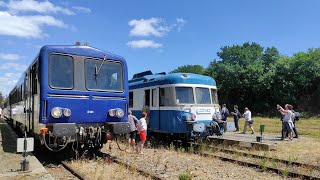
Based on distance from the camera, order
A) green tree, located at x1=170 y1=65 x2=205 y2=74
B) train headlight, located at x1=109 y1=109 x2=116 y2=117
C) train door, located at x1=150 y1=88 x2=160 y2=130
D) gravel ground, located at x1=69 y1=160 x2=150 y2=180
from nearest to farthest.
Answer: gravel ground, located at x1=69 y1=160 x2=150 y2=180 → train headlight, located at x1=109 y1=109 x2=116 y2=117 → train door, located at x1=150 y1=88 x2=160 y2=130 → green tree, located at x1=170 y1=65 x2=205 y2=74

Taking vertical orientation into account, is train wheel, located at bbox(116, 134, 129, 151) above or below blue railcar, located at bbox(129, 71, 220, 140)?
below

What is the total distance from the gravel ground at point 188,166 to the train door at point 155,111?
89.8 inches

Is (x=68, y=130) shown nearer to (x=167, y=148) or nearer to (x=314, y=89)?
Answer: (x=167, y=148)

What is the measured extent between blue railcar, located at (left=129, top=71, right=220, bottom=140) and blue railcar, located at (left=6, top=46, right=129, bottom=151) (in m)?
3.86

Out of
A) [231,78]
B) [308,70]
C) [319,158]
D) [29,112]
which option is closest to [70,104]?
[29,112]

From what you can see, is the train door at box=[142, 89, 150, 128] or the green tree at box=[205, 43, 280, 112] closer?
the train door at box=[142, 89, 150, 128]

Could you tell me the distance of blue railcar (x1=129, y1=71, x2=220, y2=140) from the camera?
15.1 meters

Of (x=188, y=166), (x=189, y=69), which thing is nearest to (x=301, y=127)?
(x=188, y=166)

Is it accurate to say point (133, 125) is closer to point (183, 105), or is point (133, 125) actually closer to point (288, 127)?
point (183, 105)

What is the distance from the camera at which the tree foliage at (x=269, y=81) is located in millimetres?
44219

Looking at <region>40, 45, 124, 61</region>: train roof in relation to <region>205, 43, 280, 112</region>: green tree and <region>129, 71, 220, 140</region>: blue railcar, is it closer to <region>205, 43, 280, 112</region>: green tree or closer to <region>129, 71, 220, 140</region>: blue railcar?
<region>129, 71, 220, 140</region>: blue railcar

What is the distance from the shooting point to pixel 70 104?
10.6 meters

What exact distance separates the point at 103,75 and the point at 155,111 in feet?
17.8

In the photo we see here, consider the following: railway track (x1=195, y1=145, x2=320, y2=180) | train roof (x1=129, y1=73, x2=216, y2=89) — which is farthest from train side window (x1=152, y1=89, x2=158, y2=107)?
railway track (x1=195, y1=145, x2=320, y2=180)
